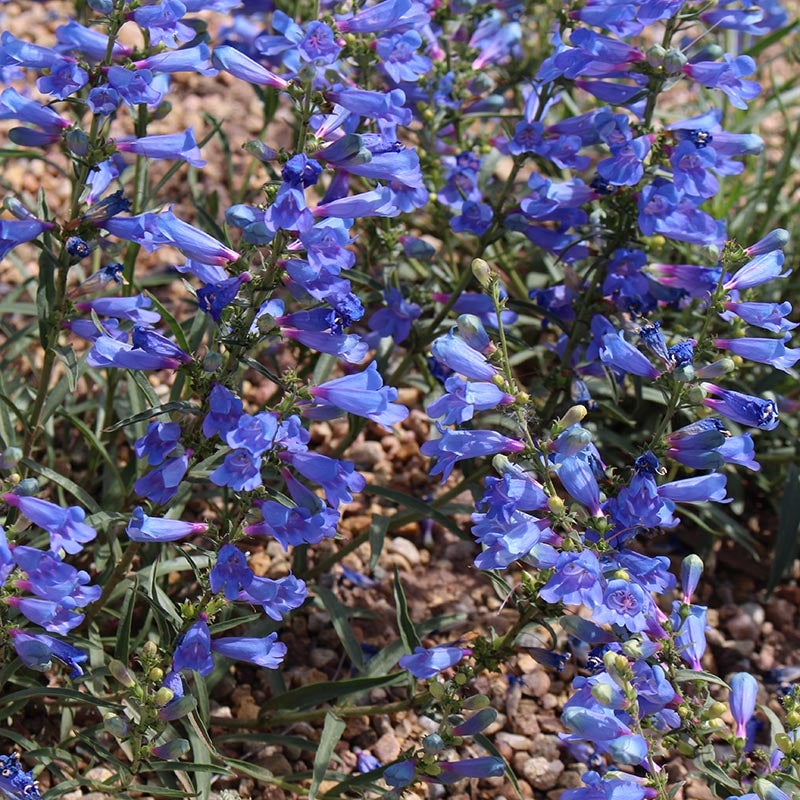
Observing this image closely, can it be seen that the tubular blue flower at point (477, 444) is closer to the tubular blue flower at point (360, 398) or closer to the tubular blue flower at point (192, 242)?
the tubular blue flower at point (360, 398)

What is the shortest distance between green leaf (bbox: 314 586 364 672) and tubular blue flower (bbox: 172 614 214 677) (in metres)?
0.86

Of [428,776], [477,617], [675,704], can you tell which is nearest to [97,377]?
[477,617]

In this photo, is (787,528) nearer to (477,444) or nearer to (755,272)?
(755,272)

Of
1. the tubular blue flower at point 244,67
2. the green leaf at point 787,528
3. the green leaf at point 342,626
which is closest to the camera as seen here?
the tubular blue flower at point 244,67

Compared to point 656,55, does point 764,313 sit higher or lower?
lower

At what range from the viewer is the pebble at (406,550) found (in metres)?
4.98

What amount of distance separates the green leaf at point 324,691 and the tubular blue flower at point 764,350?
1525mm

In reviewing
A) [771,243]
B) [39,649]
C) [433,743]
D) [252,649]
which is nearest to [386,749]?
[433,743]

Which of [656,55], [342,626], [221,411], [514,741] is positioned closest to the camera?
[221,411]

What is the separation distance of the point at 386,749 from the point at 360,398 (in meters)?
1.74

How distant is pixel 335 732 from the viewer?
144 inches

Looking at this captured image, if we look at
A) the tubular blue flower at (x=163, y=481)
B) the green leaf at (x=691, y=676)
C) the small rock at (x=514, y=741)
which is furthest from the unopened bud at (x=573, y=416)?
the small rock at (x=514, y=741)

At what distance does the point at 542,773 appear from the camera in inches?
168

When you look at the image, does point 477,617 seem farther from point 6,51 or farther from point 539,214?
point 6,51
